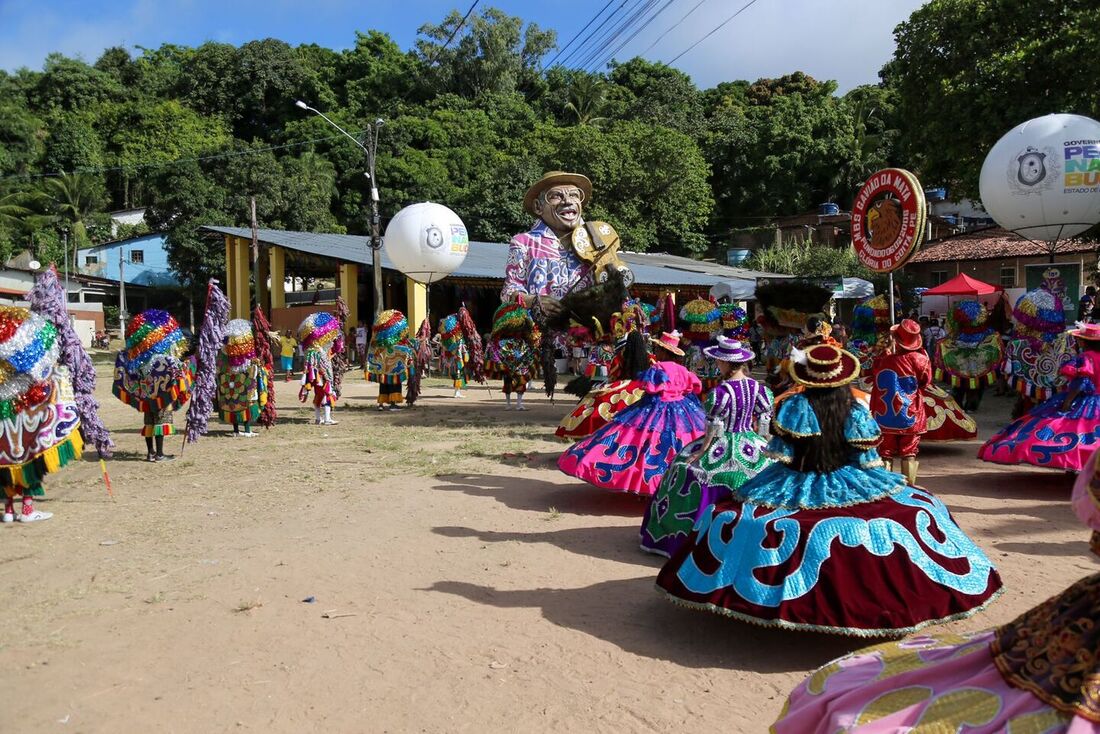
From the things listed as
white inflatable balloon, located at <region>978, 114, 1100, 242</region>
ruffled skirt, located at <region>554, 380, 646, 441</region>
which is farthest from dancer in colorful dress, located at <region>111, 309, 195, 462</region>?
white inflatable balloon, located at <region>978, 114, 1100, 242</region>

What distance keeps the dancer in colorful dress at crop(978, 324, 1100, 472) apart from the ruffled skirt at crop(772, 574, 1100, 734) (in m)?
6.91

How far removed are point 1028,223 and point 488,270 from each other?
17629mm

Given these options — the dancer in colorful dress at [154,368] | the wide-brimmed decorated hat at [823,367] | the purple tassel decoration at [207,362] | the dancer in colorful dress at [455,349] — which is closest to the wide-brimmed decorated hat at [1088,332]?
the wide-brimmed decorated hat at [823,367]

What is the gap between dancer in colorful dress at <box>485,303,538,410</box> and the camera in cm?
1477

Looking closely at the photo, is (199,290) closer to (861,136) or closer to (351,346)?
(351,346)

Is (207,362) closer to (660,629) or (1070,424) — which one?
(660,629)

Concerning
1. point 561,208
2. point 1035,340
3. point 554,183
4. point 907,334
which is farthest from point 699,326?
point 907,334

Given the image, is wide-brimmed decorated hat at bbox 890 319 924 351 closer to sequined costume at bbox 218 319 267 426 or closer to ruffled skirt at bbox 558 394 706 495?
ruffled skirt at bbox 558 394 706 495

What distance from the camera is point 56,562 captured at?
6.71 metres

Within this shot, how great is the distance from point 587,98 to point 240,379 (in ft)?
158

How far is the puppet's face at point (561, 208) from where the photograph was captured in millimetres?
14539

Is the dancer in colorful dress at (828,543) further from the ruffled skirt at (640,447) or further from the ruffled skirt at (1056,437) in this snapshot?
the ruffled skirt at (1056,437)

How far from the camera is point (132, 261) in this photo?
45.2 metres

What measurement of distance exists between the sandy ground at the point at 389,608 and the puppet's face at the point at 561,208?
18.8 ft
